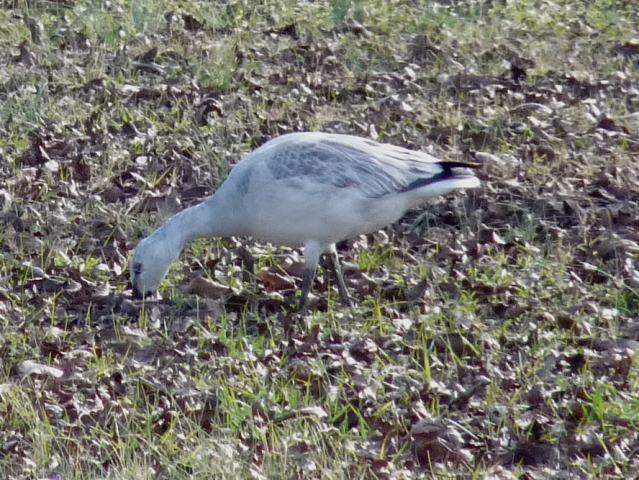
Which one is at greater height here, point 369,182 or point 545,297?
point 369,182

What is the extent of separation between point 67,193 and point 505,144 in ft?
9.25

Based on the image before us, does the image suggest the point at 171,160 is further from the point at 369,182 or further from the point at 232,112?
the point at 369,182

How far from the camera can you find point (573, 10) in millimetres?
11805

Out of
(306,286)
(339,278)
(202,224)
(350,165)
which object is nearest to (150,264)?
(202,224)

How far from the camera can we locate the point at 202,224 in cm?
705

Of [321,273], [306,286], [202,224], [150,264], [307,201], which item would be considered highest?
[307,201]

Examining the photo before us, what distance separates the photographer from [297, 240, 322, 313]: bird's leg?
6.89 metres

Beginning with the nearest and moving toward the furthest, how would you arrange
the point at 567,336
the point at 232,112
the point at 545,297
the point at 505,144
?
the point at 567,336
the point at 545,297
the point at 505,144
the point at 232,112

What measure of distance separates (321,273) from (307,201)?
2.29 feet

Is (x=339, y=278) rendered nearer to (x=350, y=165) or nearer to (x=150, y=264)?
(x=350, y=165)

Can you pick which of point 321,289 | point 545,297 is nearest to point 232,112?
point 321,289

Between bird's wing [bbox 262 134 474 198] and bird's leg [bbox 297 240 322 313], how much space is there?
33 cm

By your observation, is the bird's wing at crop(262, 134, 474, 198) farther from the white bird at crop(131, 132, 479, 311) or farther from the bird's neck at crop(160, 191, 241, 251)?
the bird's neck at crop(160, 191, 241, 251)

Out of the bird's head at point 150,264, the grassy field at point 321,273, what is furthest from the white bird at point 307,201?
the grassy field at point 321,273
